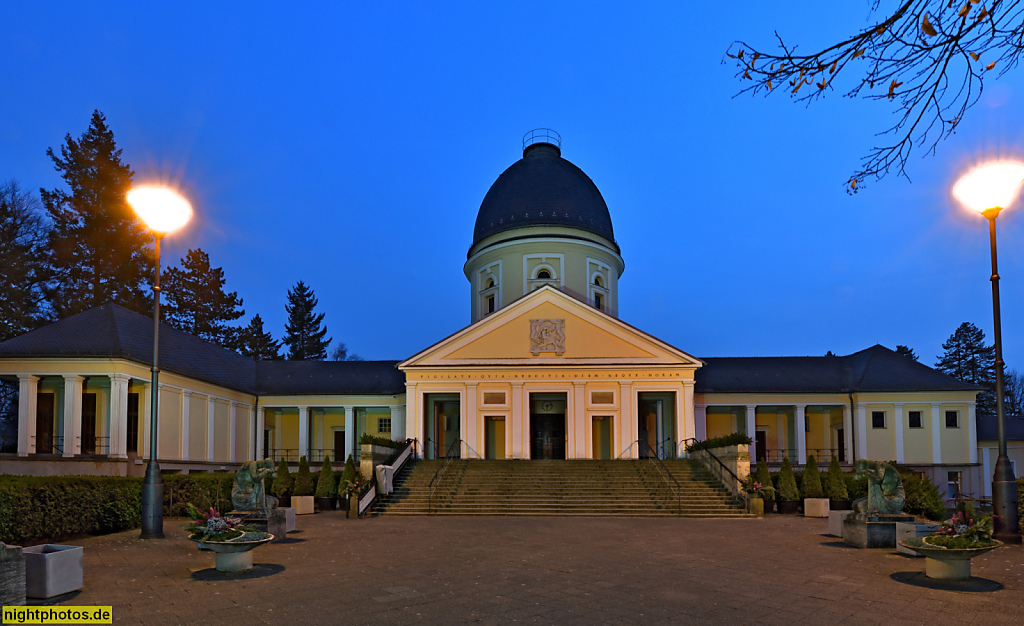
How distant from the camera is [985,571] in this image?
35.2 feet

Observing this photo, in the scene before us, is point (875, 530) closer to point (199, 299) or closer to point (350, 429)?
point (350, 429)

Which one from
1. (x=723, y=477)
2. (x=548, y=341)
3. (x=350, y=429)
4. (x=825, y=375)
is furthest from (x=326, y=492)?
(x=825, y=375)

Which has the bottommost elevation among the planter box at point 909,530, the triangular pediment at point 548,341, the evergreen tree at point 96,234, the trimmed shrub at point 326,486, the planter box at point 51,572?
the trimmed shrub at point 326,486

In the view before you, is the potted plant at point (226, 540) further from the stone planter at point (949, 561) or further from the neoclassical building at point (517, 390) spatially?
the neoclassical building at point (517, 390)

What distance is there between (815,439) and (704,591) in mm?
36339

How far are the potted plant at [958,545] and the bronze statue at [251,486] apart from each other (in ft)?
35.8

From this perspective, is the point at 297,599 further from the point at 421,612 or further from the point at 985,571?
the point at 985,571

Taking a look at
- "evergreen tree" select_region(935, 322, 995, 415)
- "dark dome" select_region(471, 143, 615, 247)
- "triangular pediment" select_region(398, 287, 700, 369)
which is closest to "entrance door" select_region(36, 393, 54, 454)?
"triangular pediment" select_region(398, 287, 700, 369)

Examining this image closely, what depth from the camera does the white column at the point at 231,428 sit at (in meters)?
36.8

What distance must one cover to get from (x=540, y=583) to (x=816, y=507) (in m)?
15.4

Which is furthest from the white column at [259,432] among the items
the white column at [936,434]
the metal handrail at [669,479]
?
the white column at [936,434]

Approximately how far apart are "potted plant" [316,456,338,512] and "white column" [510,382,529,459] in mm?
10431

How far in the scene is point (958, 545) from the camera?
9.70 m

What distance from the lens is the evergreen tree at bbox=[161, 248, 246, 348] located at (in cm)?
5409
